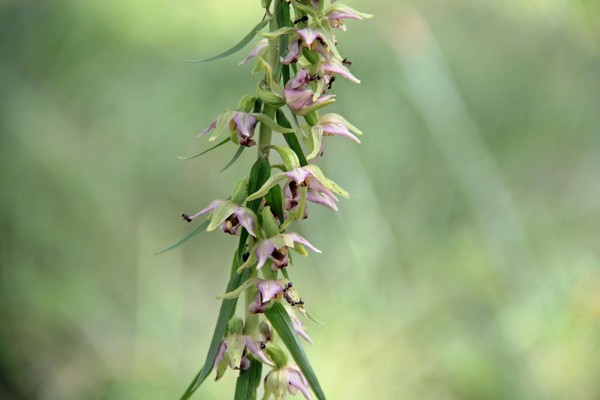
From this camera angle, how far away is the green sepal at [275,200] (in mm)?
881

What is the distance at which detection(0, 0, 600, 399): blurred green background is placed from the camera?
9.52ft

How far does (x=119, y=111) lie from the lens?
3303 millimetres

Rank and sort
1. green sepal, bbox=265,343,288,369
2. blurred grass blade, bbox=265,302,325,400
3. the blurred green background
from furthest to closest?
the blurred green background
green sepal, bbox=265,343,288,369
blurred grass blade, bbox=265,302,325,400

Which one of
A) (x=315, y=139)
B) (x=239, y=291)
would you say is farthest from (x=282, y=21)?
(x=239, y=291)

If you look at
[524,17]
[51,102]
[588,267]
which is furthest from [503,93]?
[51,102]

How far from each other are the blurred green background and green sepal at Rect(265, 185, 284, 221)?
1997 millimetres

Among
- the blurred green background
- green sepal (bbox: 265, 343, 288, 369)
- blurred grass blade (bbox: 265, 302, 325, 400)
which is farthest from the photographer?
the blurred green background

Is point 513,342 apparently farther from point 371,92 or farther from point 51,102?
point 51,102

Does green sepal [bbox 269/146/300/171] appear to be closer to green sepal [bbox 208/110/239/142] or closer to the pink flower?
green sepal [bbox 208/110/239/142]

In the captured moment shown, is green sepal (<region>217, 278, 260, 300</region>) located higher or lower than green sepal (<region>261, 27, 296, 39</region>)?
lower

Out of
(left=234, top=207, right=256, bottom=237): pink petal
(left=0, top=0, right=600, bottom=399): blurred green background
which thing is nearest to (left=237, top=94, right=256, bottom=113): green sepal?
(left=234, top=207, right=256, bottom=237): pink petal

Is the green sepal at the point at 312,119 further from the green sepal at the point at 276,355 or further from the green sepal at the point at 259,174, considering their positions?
the green sepal at the point at 276,355

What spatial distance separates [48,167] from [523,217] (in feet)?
6.12

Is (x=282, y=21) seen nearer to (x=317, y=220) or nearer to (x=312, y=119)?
(x=312, y=119)
